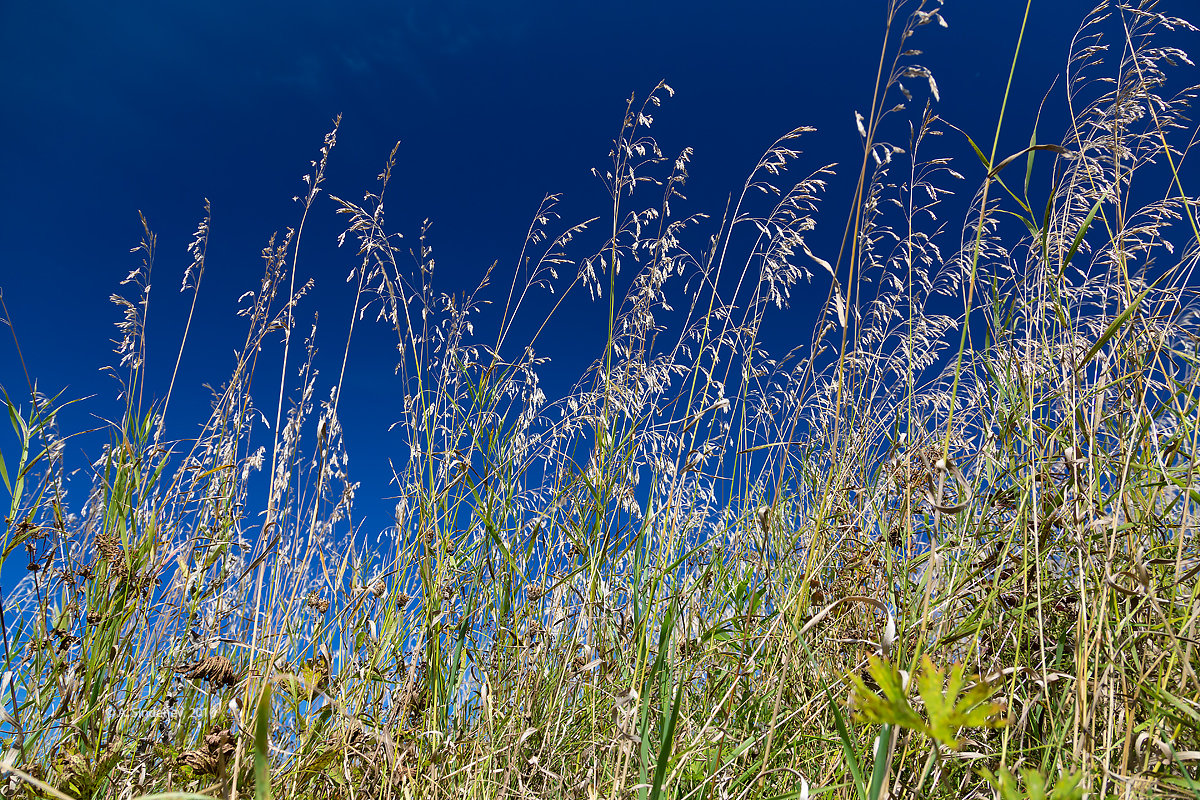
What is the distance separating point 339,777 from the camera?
55.2 inches

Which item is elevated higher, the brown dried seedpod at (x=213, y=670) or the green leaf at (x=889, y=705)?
the brown dried seedpod at (x=213, y=670)

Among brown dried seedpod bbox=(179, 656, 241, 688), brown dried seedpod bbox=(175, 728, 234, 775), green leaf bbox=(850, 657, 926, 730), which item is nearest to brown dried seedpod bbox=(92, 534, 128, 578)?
brown dried seedpod bbox=(179, 656, 241, 688)

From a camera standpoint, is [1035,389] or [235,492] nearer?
[1035,389]

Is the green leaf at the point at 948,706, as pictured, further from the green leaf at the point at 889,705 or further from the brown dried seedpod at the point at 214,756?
the brown dried seedpod at the point at 214,756

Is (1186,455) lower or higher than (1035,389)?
lower

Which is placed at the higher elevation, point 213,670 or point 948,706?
point 213,670

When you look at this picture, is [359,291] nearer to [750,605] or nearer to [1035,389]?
[750,605]

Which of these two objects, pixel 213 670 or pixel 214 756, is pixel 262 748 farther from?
pixel 213 670

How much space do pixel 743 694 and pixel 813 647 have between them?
0.21 m

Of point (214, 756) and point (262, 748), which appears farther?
point (214, 756)

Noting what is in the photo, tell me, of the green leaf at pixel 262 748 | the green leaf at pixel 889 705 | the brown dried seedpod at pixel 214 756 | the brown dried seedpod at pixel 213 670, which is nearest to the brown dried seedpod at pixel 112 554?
the brown dried seedpod at pixel 213 670

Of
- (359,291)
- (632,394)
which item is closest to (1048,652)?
(632,394)

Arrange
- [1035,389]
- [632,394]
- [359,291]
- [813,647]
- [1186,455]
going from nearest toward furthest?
1. [1186,455]
2. [813,647]
3. [1035,389]
4. [632,394]
5. [359,291]

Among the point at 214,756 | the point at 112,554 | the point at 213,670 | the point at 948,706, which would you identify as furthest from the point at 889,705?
the point at 112,554
